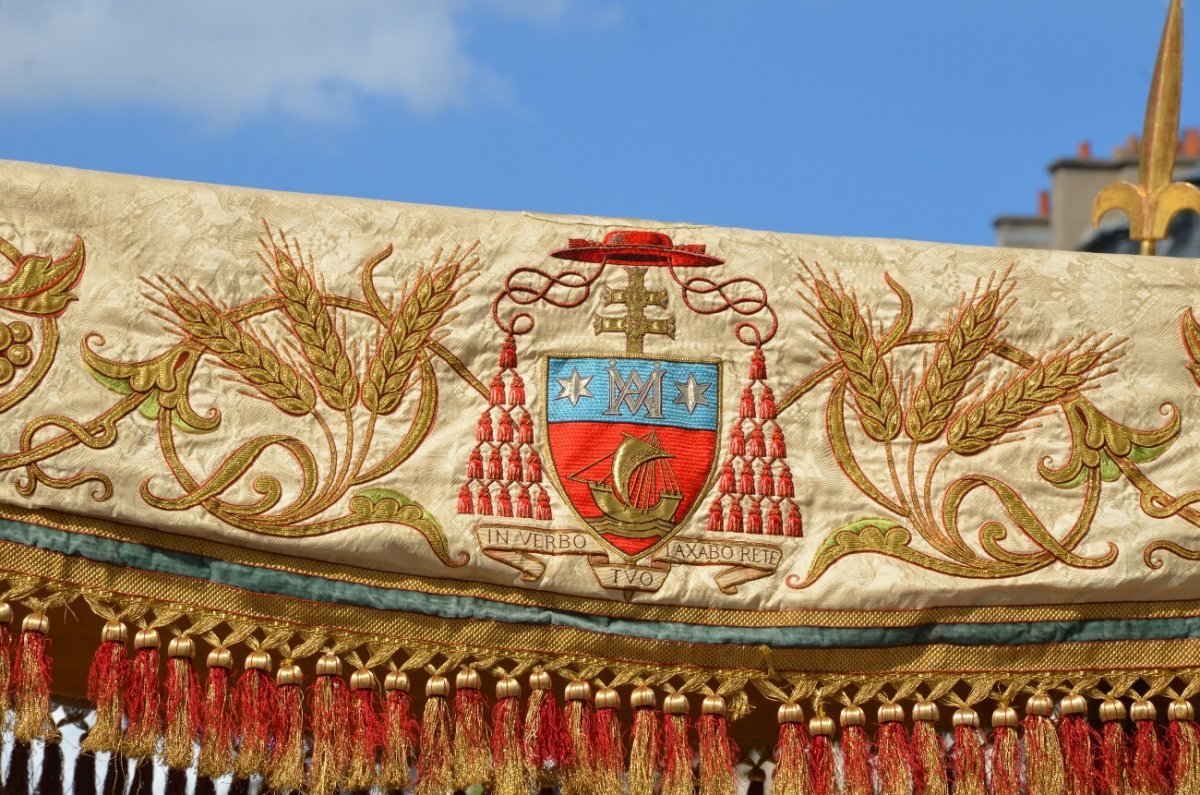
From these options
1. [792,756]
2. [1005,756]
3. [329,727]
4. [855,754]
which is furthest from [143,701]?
[1005,756]

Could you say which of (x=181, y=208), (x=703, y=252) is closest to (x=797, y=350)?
(x=703, y=252)

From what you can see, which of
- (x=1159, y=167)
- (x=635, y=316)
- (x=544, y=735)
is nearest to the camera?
(x=544, y=735)

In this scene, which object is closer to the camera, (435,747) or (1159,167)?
(435,747)

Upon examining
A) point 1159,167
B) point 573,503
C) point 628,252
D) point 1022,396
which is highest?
point 1159,167

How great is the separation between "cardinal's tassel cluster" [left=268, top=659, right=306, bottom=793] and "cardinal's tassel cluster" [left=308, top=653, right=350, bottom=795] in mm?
22

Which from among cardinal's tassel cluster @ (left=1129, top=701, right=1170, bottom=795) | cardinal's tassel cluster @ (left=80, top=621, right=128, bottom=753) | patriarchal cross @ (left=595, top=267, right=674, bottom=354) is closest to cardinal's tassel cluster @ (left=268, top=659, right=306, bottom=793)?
cardinal's tassel cluster @ (left=80, top=621, right=128, bottom=753)

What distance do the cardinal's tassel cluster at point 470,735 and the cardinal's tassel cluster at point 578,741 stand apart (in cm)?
13

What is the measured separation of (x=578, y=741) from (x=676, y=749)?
152 mm

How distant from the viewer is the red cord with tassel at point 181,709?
231 centimetres

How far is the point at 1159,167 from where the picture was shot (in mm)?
2932

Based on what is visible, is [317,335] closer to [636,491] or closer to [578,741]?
[636,491]

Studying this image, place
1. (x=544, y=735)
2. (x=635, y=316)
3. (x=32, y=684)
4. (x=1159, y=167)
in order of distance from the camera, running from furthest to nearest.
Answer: (x=1159, y=167) < (x=635, y=316) < (x=544, y=735) < (x=32, y=684)

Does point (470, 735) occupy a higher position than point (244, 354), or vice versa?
point (244, 354)

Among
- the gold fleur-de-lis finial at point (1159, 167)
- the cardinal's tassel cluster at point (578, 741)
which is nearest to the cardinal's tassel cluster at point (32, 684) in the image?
the cardinal's tassel cluster at point (578, 741)
